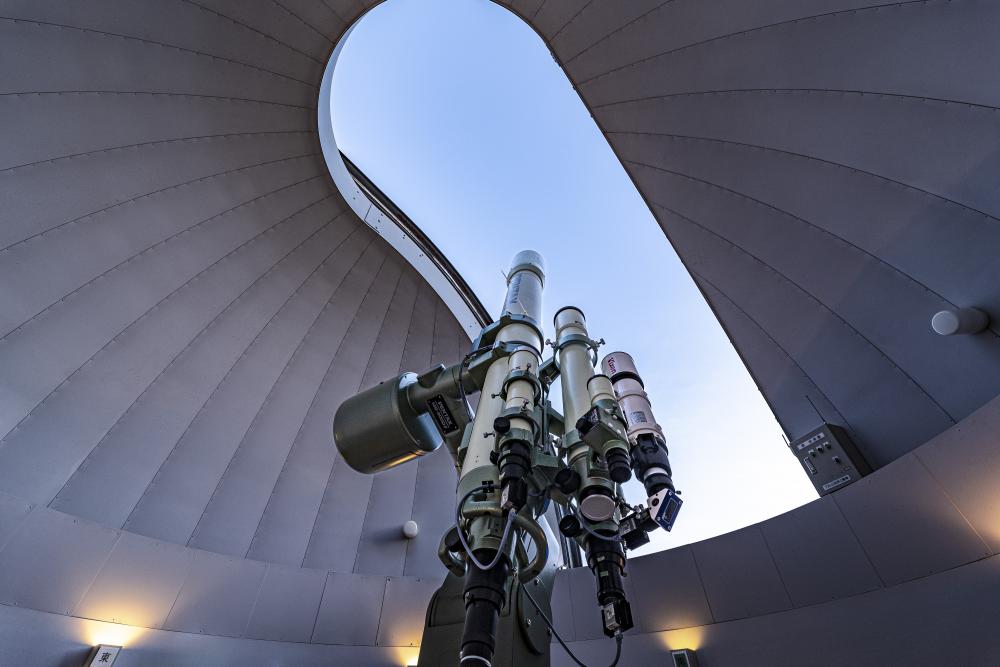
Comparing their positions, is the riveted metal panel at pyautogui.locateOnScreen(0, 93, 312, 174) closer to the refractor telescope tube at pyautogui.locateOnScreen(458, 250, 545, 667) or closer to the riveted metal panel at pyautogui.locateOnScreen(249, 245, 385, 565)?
the riveted metal panel at pyautogui.locateOnScreen(249, 245, 385, 565)

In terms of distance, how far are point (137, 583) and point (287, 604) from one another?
156 cm

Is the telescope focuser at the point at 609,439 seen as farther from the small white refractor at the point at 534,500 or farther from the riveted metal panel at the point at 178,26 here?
the riveted metal panel at the point at 178,26

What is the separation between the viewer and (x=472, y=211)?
27.0 ft

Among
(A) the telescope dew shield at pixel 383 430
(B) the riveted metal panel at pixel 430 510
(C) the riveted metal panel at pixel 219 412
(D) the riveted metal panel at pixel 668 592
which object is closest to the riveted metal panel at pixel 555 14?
(C) the riveted metal panel at pixel 219 412

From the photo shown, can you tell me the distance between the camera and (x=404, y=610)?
18.8 ft

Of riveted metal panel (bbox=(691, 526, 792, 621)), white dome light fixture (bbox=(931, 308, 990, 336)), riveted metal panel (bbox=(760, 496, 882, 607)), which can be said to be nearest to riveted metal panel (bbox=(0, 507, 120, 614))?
riveted metal panel (bbox=(691, 526, 792, 621))

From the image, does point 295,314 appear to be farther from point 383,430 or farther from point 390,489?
point 383,430

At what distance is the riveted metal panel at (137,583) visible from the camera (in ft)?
14.5

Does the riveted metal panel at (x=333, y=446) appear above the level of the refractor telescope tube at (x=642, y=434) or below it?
above

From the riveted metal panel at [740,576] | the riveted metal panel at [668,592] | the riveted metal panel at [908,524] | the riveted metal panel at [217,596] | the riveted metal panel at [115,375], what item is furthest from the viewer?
the riveted metal panel at [217,596]

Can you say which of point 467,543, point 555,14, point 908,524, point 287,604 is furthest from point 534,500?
point 555,14

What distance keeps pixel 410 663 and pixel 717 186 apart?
21.7ft

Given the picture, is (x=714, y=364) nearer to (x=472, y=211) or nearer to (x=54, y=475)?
(x=472, y=211)

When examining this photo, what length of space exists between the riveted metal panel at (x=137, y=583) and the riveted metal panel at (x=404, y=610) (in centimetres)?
235
